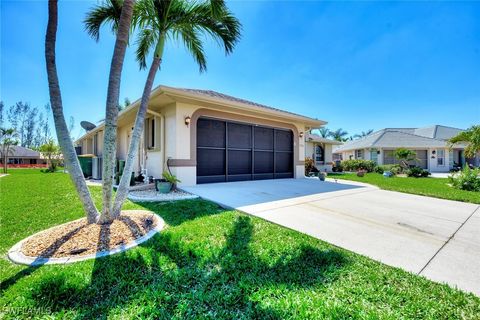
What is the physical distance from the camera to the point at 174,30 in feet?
18.6

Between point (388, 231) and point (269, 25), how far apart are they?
9.56 m

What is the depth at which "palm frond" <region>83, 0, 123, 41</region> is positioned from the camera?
5.10 meters

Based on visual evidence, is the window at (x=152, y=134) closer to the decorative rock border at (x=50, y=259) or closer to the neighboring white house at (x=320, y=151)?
the decorative rock border at (x=50, y=259)

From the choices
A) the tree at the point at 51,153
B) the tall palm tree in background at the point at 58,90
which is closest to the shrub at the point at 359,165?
the tall palm tree in background at the point at 58,90

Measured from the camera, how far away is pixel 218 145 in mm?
9320

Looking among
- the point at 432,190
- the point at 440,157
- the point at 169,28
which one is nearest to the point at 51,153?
the point at 169,28

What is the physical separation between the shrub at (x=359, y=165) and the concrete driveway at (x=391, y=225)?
17.0m

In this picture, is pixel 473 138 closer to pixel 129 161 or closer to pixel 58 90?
pixel 129 161

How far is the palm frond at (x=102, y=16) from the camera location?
5102 mm

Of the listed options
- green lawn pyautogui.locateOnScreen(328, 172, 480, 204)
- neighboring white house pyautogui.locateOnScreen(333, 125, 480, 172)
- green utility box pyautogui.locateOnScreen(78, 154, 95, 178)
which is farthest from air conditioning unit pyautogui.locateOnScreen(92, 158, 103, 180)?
neighboring white house pyautogui.locateOnScreen(333, 125, 480, 172)

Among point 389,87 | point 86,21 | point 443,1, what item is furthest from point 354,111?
point 86,21

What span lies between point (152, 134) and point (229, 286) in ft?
29.3

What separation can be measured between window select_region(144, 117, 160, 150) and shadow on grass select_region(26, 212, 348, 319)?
676 cm

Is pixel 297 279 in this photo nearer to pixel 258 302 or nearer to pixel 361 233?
pixel 258 302
